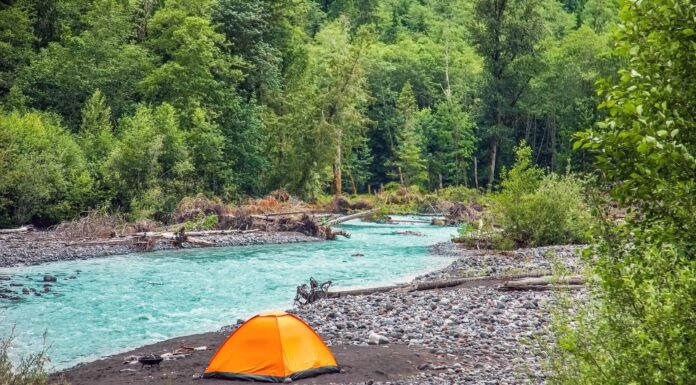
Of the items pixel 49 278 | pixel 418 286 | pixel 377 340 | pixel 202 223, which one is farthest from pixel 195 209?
pixel 377 340

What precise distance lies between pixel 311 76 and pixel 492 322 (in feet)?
139

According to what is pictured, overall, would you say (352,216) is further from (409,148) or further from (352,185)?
(352,185)

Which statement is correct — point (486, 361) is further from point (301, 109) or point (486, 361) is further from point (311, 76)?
point (311, 76)

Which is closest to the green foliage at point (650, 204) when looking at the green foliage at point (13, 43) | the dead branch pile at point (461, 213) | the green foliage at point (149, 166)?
the green foliage at point (149, 166)

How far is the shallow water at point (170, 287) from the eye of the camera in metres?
12.6

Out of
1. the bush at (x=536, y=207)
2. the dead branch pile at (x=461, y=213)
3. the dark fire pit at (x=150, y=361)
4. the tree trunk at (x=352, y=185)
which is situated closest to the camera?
the dark fire pit at (x=150, y=361)

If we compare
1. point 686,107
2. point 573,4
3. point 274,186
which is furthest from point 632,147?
point 573,4

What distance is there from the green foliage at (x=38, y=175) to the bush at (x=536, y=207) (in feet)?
59.3

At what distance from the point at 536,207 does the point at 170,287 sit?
472 inches

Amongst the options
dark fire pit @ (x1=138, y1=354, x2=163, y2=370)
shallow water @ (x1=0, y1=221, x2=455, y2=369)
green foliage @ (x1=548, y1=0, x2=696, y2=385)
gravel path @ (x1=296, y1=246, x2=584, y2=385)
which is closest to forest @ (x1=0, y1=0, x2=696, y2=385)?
green foliage @ (x1=548, y1=0, x2=696, y2=385)

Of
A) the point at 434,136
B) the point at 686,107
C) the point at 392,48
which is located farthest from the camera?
the point at 392,48

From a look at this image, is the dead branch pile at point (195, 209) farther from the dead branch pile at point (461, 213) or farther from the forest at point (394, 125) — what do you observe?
the dead branch pile at point (461, 213)

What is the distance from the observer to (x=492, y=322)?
11.2 m

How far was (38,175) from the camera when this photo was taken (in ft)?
92.2
